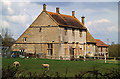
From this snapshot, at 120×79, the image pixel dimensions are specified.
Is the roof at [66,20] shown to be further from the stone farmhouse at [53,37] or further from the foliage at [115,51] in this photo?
the foliage at [115,51]

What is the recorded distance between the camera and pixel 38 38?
48.0 m

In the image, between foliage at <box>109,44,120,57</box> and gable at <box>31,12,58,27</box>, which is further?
foliage at <box>109,44,120,57</box>

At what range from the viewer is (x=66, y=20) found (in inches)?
1925

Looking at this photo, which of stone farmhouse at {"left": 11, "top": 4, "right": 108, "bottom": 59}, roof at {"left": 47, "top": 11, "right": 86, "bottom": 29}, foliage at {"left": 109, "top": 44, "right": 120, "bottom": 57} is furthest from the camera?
foliage at {"left": 109, "top": 44, "right": 120, "bottom": 57}

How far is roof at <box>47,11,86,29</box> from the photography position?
46766 millimetres

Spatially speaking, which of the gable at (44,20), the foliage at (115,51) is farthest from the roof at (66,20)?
the foliage at (115,51)

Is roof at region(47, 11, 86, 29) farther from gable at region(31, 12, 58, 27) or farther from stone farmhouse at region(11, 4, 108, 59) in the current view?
gable at region(31, 12, 58, 27)

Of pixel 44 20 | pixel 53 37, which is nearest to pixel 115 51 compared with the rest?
pixel 53 37

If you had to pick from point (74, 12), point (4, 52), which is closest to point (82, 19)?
point (74, 12)

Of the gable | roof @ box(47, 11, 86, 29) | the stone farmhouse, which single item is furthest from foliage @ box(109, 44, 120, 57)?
the gable

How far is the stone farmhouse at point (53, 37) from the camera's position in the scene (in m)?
45.9

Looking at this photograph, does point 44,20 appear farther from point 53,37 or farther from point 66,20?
point 66,20

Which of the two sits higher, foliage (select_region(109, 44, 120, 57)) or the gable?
the gable

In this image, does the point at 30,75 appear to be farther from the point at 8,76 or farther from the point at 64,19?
the point at 64,19
